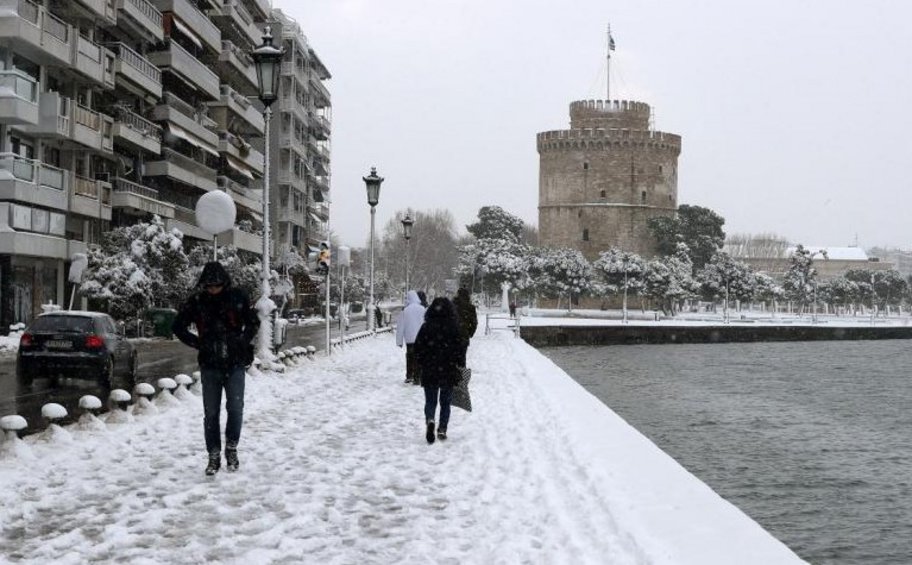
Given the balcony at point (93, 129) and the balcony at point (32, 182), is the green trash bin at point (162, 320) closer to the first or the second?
the balcony at point (32, 182)

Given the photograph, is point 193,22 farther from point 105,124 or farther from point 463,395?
point 463,395

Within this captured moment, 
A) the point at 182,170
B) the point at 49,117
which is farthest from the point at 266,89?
the point at 182,170

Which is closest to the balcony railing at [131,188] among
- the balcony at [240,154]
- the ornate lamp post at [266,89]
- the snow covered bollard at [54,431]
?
the balcony at [240,154]

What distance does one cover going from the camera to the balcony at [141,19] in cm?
3834

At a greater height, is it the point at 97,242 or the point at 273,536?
the point at 97,242

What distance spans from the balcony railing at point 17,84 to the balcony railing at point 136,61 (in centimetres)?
849

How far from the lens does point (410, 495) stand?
7.28 meters

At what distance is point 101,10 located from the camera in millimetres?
35438

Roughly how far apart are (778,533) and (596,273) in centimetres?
7594

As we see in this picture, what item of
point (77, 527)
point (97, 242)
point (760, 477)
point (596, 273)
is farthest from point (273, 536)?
point (596, 273)

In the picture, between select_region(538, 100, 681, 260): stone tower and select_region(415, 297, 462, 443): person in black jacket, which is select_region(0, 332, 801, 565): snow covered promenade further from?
select_region(538, 100, 681, 260): stone tower

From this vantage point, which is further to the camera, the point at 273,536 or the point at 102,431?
the point at 102,431

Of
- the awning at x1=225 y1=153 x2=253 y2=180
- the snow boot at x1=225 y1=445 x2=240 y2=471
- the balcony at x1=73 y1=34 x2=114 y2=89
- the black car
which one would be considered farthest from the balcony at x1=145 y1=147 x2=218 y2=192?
the snow boot at x1=225 y1=445 x2=240 y2=471

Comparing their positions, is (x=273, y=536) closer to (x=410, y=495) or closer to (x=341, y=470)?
(x=410, y=495)
